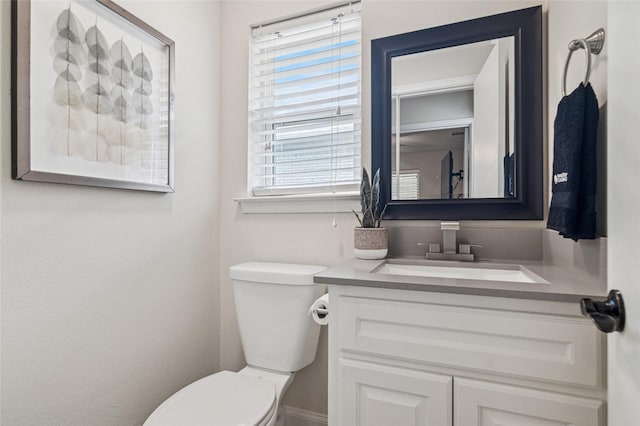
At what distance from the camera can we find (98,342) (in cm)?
112

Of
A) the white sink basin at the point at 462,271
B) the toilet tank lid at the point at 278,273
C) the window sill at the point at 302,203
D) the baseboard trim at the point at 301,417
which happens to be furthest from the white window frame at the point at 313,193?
the baseboard trim at the point at 301,417

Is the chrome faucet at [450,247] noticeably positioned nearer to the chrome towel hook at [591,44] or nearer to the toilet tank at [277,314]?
the toilet tank at [277,314]

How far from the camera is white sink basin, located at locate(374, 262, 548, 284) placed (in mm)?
1133

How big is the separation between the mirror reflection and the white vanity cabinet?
0.62 m

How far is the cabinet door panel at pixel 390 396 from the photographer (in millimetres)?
855

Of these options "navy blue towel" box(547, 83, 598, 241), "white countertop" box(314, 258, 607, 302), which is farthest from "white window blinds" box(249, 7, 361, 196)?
"navy blue towel" box(547, 83, 598, 241)

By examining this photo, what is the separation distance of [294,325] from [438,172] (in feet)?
2.85

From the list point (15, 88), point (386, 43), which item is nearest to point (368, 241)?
point (386, 43)

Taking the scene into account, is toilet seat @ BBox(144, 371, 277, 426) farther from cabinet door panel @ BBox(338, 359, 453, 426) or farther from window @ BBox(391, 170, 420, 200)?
window @ BBox(391, 170, 420, 200)

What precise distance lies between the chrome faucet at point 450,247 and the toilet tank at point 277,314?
0.50 m

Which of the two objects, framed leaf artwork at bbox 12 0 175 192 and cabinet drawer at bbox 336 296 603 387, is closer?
cabinet drawer at bbox 336 296 603 387

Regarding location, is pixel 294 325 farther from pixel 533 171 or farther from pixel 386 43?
pixel 386 43

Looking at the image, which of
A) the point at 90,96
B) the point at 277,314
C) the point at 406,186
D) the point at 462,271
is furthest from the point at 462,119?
the point at 90,96

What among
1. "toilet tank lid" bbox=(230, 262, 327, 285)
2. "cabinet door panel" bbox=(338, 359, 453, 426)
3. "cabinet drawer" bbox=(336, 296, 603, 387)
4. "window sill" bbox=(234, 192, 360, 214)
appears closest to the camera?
"cabinet drawer" bbox=(336, 296, 603, 387)
